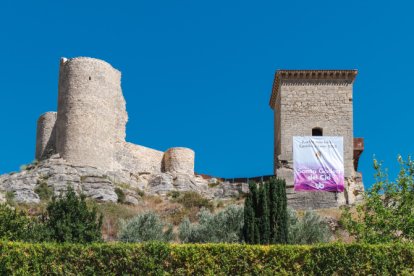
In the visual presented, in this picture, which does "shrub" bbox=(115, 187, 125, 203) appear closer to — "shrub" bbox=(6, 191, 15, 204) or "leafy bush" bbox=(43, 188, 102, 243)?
"shrub" bbox=(6, 191, 15, 204)

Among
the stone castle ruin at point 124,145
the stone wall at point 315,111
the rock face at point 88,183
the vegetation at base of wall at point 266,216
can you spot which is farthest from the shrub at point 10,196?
the vegetation at base of wall at point 266,216

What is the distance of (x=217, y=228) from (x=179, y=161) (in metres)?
19.1

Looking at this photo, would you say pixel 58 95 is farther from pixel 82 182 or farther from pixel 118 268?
pixel 118 268

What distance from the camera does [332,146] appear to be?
3609 cm

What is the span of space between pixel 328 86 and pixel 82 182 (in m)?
14.7

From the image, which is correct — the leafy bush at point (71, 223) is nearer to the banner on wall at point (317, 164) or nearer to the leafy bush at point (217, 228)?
the leafy bush at point (217, 228)

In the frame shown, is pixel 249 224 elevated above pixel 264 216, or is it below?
below

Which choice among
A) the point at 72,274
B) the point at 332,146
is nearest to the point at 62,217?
the point at 72,274

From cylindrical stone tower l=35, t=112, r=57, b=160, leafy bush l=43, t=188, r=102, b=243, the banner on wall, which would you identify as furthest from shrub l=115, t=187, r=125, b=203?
leafy bush l=43, t=188, r=102, b=243

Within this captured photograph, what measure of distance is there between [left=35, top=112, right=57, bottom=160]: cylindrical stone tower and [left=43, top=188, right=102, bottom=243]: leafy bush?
1915 cm

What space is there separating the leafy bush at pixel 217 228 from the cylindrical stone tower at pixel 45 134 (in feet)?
56.7

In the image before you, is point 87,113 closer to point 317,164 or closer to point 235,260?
point 317,164

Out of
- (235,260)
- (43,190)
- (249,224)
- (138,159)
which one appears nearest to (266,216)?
(249,224)

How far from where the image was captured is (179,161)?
1817 inches
